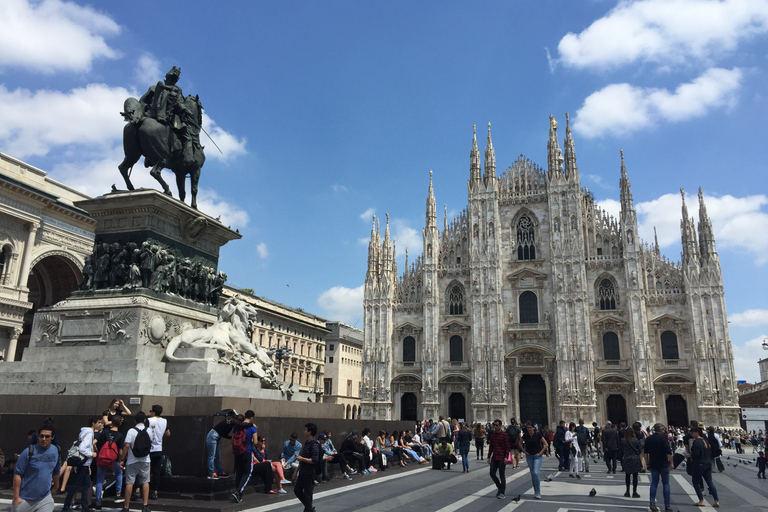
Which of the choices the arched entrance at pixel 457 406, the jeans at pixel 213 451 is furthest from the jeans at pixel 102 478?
the arched entrance at pixel 457 406

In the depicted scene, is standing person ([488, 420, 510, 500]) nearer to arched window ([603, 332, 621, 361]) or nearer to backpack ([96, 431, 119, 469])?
backpack ([96, 431, 119, 469])

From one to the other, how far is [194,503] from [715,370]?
38285mm

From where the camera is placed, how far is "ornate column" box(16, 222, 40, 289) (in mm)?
25672

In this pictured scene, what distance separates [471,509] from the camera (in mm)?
8938

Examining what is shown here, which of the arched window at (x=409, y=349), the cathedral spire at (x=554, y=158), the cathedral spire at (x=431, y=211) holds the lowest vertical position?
the arched window at (x=409, y=349)

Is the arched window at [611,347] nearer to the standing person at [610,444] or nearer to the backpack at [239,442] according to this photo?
the standing person at [610,444]

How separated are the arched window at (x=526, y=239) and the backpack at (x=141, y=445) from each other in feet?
128

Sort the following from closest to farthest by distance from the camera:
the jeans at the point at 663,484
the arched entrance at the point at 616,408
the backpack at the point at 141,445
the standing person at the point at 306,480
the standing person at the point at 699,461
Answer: the backpack at the point at 141,445, the standing person at the point at 306,480, the jeans at the point at 663,484, the standing person at the point at 699,461, the arched entrance at the point at 616,408

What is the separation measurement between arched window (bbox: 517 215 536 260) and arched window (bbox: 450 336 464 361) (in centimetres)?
782

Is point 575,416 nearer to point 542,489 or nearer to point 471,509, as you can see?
point 542,489

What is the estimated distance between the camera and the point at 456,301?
4450cm

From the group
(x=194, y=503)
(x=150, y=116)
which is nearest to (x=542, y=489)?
(x=194, y=503)

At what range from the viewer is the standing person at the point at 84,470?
725 cm

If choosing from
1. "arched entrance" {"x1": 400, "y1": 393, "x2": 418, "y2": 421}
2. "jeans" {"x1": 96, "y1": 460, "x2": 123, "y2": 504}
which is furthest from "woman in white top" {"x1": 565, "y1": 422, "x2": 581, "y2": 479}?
"arched entrance" {"x1": 400, "y1": 393, "x2": 418, "y2": 421}
